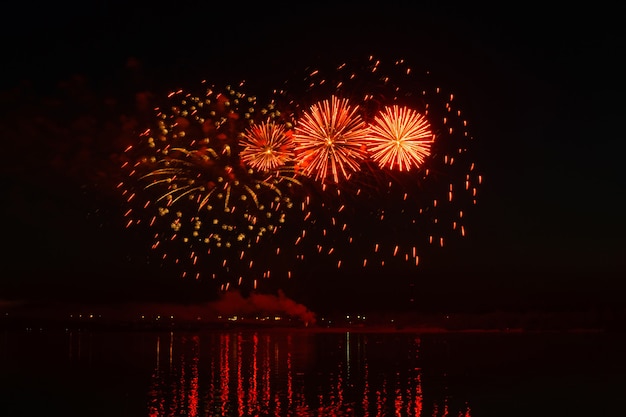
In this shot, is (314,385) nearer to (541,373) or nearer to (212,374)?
(212,374)

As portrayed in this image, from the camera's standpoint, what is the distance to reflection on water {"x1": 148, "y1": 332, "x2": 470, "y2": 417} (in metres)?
27.8

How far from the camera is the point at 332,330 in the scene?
4658 inches

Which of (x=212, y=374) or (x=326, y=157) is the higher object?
(x=326, y=157)

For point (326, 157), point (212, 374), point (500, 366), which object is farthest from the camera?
point (500, 366)

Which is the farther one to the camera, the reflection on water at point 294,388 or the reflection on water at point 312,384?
the reflection on water at point 312,384

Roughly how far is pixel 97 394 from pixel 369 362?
74.1 ft

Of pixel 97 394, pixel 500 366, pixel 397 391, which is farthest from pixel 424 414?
pixel 500 366

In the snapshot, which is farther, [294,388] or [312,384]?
[312,384]

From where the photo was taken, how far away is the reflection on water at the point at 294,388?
91.3ft

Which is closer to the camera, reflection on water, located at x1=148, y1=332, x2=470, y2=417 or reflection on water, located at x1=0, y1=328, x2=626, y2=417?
reflection on water, located at x1=148, y1=332, x2=470, y2=417

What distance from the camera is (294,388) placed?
34.7 m

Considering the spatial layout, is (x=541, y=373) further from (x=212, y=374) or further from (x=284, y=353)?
(x=284, y=353)

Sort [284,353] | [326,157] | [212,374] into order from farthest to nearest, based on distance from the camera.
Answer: [284,353] → [212,374] → [326,157]

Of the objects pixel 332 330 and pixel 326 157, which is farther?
pixel 332 330
